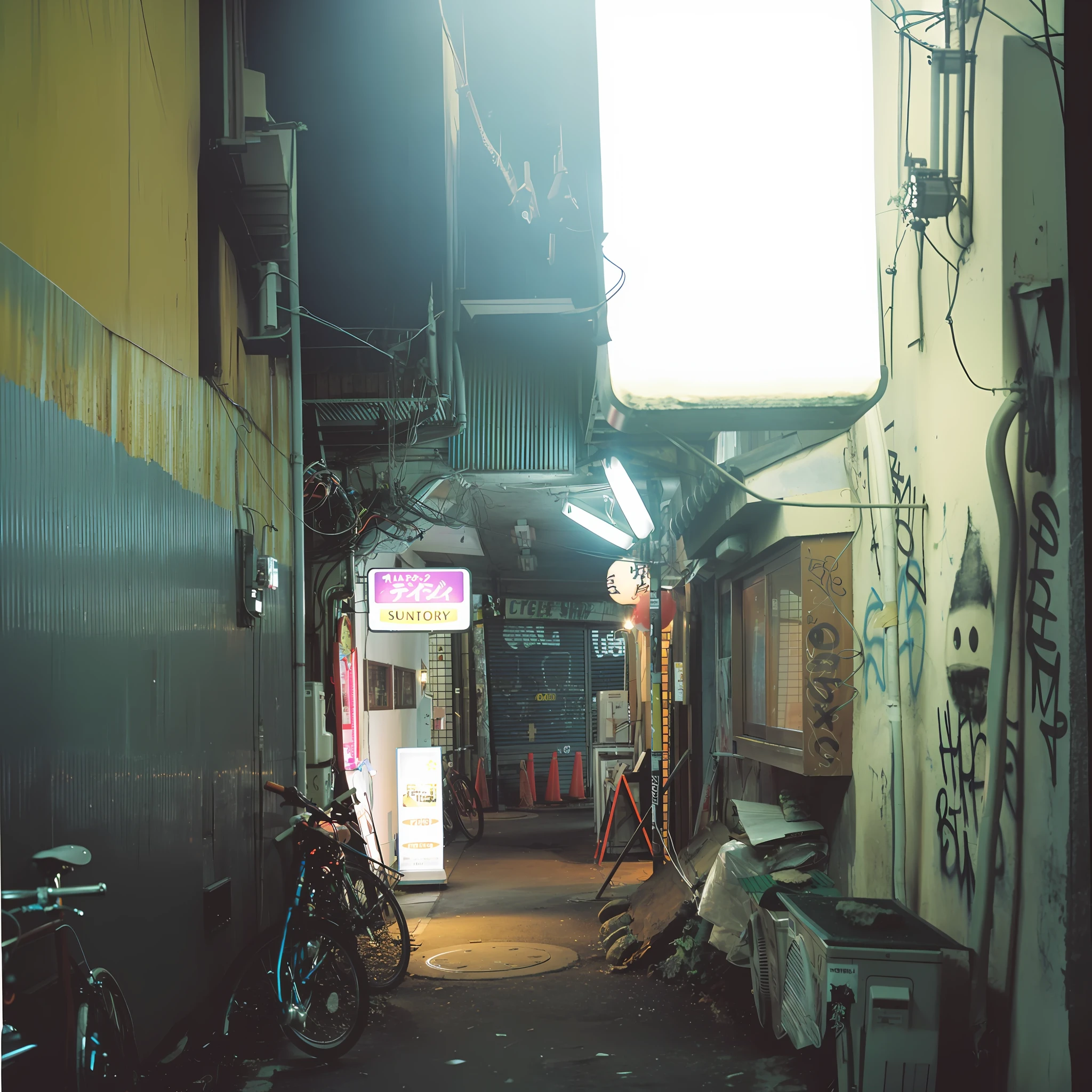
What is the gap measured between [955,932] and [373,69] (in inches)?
294

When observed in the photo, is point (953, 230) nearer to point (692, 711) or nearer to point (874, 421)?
point (874, 421)

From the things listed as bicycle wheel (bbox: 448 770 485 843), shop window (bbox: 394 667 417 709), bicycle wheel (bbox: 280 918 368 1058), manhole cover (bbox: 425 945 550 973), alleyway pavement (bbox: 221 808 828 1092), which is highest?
shop window (bbox: 394 667 417 709)

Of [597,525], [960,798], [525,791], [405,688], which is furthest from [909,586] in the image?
[525,791]

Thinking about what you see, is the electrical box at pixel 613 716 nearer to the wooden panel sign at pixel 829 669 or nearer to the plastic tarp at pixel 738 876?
the plastic tarp at pixel 738 876

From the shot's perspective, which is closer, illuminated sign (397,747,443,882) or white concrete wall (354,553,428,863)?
illuminated sign (397,747,443,882)

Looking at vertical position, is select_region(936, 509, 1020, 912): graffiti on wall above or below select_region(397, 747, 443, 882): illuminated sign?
above

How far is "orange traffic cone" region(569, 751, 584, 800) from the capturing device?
1031 inches

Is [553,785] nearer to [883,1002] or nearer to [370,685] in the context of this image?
[370,685]

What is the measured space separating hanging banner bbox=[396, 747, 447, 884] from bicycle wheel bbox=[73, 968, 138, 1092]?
975 cm

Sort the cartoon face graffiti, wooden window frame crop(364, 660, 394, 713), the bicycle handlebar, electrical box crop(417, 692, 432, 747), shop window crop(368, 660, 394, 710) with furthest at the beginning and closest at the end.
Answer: electrical box crop(417, 692, 432, 747), shop window crop(368, 660, 394, 710), wooden window frame crop(364, 660, 394, 713), the cartoon face graffiti, the bicycle handlebar

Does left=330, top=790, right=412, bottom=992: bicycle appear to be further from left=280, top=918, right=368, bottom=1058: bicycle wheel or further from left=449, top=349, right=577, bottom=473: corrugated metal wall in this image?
left=449, top=349, right=577, bottom=473: corrugated metal wall

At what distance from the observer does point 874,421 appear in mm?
6293

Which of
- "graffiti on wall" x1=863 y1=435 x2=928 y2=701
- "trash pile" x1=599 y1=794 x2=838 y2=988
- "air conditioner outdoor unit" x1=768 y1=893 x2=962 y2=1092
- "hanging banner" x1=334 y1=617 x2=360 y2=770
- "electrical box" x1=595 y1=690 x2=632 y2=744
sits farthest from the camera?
"electrical box" x1=595 y1=690 x2=632 y2=744

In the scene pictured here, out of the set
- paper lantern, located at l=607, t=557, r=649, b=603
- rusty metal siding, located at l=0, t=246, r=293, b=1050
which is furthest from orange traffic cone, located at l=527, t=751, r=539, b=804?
rusty metal siding, located at l=0, t=246, r=293, b=1050
